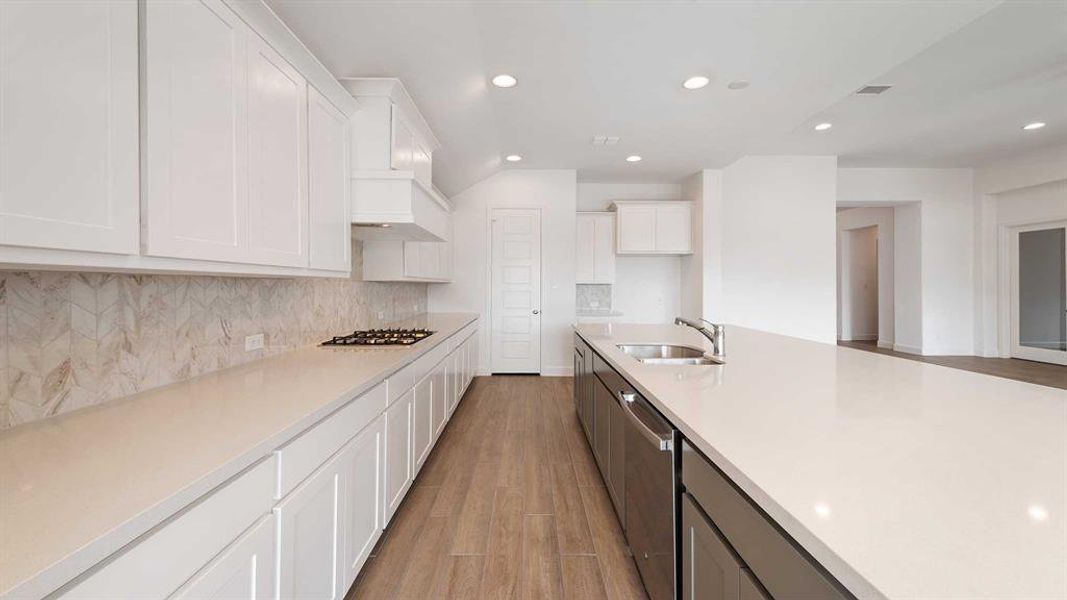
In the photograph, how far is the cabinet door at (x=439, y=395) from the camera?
→ 286cm

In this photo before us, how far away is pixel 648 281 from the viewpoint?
6305 mm

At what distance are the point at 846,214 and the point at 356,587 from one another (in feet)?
33.8

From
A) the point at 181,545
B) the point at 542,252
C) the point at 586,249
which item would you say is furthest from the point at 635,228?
the point at 181,545

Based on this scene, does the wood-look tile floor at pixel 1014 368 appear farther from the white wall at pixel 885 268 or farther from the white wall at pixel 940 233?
the white wall at pixel 885 268

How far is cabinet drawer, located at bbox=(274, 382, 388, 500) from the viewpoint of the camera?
1.09m

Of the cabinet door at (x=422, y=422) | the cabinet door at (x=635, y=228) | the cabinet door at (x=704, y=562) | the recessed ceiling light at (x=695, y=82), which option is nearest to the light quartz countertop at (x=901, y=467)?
the cabinet door at (x=704, y=562)

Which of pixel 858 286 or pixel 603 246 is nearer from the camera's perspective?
pixel 603 246

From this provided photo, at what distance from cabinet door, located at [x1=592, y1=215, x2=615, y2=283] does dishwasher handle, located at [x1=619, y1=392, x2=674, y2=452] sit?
4.41 m

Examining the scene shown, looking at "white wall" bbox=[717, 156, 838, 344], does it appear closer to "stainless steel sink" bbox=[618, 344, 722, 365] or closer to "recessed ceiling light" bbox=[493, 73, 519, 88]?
"stainless steel sink" bbox=[618, 344, 722, 365]

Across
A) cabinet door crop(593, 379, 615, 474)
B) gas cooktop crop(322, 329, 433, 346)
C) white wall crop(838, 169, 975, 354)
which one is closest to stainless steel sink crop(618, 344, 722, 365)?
cabinet door crop(593, 379, 615, 474)

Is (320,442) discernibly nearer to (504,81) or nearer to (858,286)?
(504,81)

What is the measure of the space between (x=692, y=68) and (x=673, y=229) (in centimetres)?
310

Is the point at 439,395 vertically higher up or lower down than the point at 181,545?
lower down

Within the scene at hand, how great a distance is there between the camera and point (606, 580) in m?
1.72
